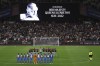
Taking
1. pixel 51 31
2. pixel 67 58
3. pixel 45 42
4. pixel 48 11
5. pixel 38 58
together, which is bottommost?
pixel 67 58

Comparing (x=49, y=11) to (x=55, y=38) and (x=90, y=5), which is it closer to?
(x=55, y=38)

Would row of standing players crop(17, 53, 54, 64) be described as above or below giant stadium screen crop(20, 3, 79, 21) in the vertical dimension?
below

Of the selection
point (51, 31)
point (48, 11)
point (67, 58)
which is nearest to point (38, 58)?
point (67, 58)

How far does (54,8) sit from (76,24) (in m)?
9.38

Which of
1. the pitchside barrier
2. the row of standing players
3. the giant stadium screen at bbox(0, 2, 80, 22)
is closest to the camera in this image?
the row of standing players

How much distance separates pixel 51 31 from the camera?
88062 mm

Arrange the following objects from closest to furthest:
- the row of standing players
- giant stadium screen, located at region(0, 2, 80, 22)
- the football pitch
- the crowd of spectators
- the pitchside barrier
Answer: the football pitch < the row of standing players < the pitchside barrier < giant stadium screen, located at region(0, 2, 80, 22) < the crowd of spectators

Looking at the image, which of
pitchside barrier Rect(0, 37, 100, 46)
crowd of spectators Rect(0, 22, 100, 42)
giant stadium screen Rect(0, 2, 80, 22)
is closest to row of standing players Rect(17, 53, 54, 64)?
pitchside barrier Rect(0, 37, 100, 46)

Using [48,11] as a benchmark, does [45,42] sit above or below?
below

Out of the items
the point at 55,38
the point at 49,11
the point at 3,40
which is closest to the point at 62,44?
the point at 55,38

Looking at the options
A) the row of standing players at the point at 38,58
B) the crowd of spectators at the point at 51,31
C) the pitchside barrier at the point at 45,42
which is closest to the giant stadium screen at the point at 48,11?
the crowd of spectators at the point at 51,31

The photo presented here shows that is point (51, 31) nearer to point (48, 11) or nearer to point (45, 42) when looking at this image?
point (48, 11)

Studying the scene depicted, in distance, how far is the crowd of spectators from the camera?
84.6 metres

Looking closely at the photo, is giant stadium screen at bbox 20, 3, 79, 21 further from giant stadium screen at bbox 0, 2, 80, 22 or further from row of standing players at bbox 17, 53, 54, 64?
row of standing players at bbox 17, 53, 54, 64
